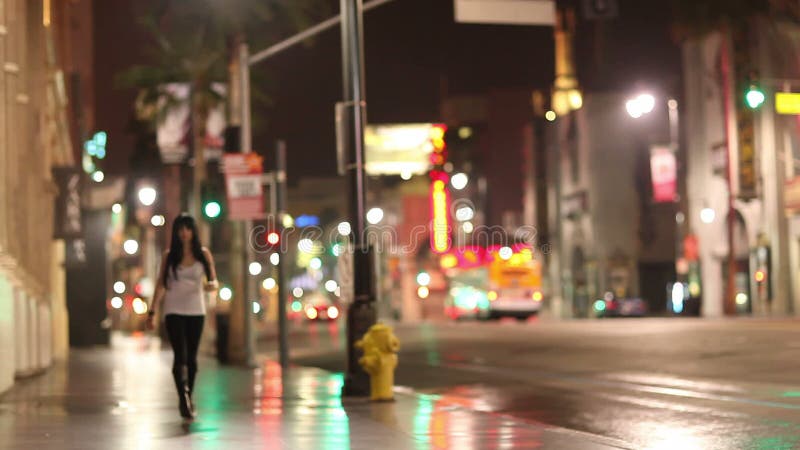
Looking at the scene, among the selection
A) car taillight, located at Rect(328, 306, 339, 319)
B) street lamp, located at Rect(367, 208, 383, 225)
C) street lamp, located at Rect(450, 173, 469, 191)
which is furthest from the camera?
street lamp, located at Rect(450, 173, 469, 191)

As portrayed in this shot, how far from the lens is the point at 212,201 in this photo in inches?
1090

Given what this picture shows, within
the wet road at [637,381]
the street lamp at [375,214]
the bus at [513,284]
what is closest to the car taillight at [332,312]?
the street lamp at [375,214]

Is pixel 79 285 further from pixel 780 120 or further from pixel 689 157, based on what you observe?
pixel 689 157

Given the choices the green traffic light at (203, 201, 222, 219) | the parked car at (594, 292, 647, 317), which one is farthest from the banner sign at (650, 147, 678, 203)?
the green traffic light at (203, 201, 222, 219)

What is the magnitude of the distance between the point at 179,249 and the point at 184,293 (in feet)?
1.43

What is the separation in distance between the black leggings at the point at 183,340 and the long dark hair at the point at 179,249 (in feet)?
1.29

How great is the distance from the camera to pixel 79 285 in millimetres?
42500

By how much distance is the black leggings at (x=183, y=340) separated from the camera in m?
12.5

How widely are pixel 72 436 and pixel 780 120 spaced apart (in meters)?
46.7

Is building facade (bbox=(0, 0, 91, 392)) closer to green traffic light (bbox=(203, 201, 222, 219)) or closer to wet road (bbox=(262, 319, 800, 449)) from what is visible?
green traffic light (bbox=(203, 201, 222, 219))

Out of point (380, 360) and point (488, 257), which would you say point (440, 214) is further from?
point (380, 360)

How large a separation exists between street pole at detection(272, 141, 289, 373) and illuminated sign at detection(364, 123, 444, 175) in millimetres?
48566

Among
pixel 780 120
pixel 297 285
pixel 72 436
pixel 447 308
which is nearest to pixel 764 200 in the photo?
pixel 780 120

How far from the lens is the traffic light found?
27656mm
